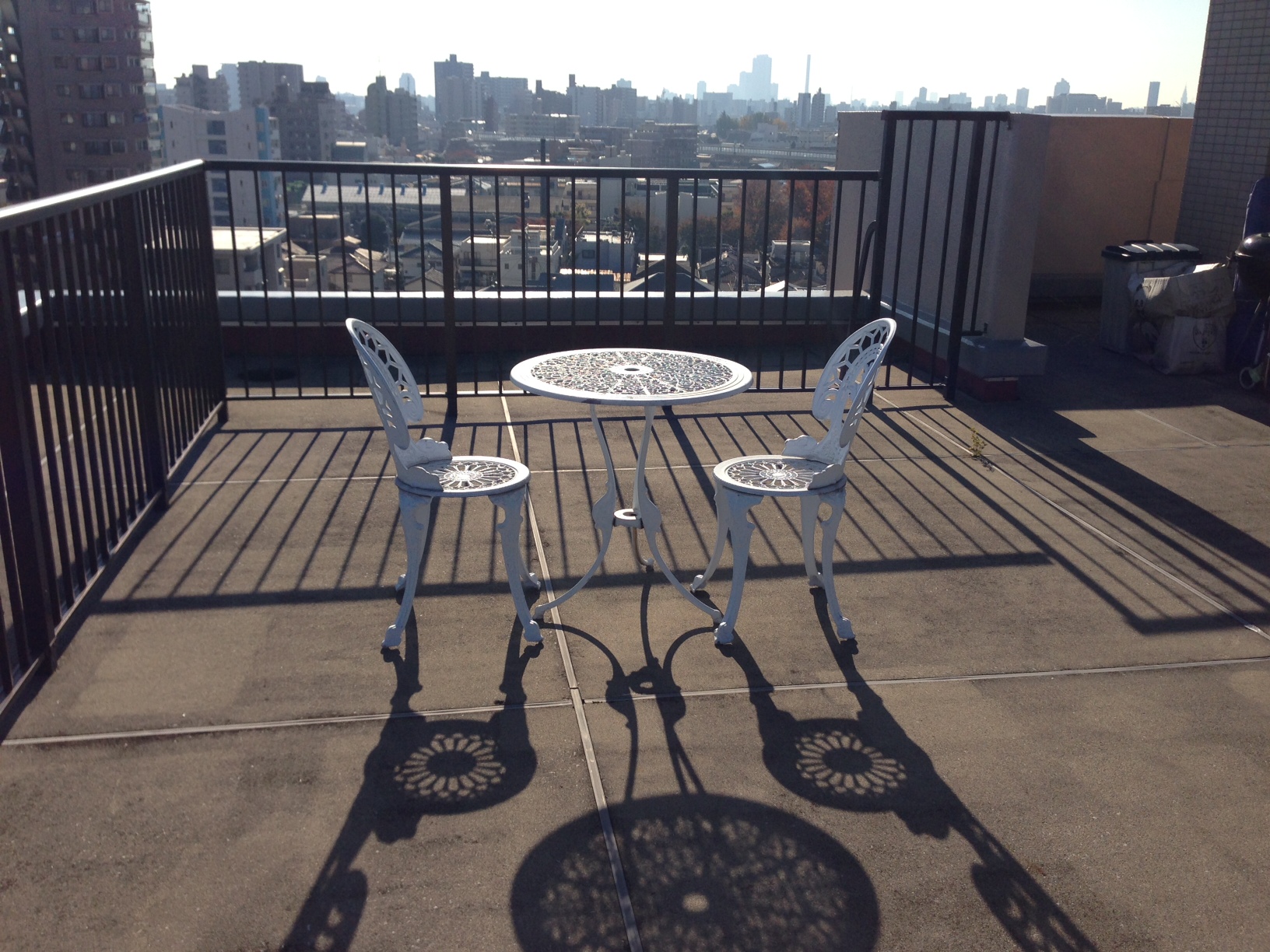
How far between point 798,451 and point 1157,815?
168 cm

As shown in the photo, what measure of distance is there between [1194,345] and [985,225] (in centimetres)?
187

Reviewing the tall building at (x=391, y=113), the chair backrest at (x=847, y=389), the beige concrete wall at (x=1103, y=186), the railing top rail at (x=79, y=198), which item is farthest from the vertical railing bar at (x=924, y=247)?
the tall building at (x=391, y=113)

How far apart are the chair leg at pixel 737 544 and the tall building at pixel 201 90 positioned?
164m

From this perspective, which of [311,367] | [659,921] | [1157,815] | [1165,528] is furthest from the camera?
[311,367]

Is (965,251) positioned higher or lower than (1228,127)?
lower

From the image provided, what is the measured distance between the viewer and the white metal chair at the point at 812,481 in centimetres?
363

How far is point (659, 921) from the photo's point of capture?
7.95 feet

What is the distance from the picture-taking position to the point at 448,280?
6242 millimetres

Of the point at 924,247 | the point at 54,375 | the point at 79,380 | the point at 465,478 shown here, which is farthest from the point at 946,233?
the point at 54,375

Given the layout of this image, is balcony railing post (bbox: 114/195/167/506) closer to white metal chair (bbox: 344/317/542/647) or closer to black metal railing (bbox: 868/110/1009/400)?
white metal chair (bbox: 344/317/542/647)

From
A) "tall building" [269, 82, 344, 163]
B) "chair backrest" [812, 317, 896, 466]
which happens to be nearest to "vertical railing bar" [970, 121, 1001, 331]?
"chair backrest" [812, 317, 896, 466]

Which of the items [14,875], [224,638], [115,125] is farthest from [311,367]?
[115,125]

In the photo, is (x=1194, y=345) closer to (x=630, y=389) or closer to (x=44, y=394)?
(x=630, y=389)

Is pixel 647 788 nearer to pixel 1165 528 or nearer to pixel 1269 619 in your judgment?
pixel 1269 619
